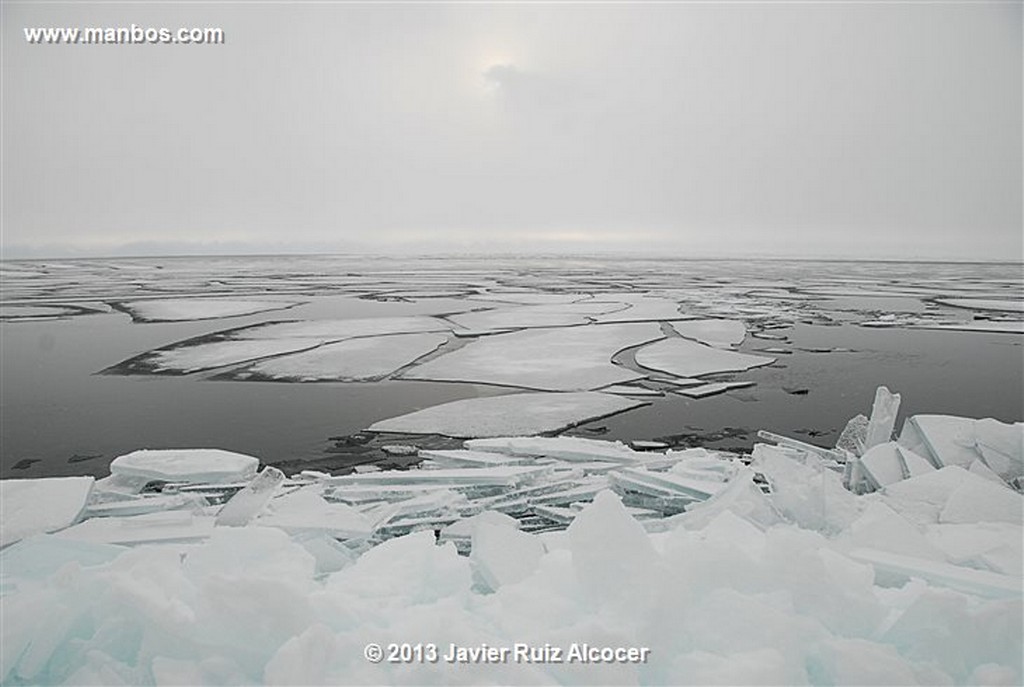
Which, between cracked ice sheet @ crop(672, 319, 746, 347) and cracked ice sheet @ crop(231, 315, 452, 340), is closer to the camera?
cracked ice sheet @ crop(672, 319, 746, 347)

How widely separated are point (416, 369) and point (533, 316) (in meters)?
2.97

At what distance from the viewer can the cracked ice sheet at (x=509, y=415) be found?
331 centimetres

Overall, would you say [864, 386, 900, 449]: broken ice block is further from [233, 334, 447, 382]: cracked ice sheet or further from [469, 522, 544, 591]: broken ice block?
[233, 334, 447, 382]: cracked ice sheet

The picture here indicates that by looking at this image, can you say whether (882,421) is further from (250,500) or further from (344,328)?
(344,328)

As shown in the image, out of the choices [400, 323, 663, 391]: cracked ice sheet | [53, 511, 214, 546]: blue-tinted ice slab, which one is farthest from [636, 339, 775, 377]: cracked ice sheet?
[53, 511, 214, 546]: blue-tinted ice slab

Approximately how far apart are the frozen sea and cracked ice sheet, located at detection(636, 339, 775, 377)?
3.3 inches

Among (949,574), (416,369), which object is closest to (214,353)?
(416,369)

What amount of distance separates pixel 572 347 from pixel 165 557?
13.6 feet

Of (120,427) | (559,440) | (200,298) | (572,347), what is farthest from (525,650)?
(200,298)

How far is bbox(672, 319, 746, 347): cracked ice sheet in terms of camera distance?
5809 mm

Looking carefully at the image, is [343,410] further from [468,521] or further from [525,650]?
[525,650]

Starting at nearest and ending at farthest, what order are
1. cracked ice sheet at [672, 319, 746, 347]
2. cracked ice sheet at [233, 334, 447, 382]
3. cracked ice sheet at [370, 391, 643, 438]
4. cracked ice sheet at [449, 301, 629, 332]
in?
cracked ice sheet at [370, 391, 643, 438]
cracked ice sheet at [233, 334, 447, 382]
cracked ice sheet at [672, 319, 746, 347]
cracked ice sheet at [449, 301, 629, 332]

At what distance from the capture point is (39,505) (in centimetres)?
216

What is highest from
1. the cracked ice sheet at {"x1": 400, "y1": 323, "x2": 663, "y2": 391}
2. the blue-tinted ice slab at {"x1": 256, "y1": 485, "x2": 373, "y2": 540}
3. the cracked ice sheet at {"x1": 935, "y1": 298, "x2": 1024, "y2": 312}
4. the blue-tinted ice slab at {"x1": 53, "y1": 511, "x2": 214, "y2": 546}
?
the cracked ice sheet at {"x1": 935, "y1": 298, "x2": 1024, "y2": 312}
